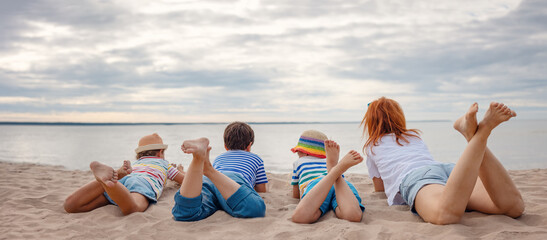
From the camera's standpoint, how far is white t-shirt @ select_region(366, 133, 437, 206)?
11.2ft

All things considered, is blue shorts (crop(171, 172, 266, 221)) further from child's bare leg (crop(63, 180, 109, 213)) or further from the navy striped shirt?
child's bare leg (crop(63, 180, 109, 213))

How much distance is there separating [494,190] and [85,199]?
12.6 feet

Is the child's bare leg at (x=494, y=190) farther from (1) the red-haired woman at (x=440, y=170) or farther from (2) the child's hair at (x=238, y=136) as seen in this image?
(2) the child's hair at (x=238, y=136)

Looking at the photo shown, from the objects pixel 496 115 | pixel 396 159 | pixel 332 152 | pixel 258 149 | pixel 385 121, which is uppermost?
pixel 496 115

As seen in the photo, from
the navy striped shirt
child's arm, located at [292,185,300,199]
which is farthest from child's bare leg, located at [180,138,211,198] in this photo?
child's arm, located at [292,185,300,199]

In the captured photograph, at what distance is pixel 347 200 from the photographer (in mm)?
Answer: 3223

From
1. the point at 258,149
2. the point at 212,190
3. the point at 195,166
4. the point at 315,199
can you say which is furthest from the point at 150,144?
the point at 258,149

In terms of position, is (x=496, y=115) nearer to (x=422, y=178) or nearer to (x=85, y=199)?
(x=422, y=178)

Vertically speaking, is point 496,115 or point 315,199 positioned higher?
point 496,115

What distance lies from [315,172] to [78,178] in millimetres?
5063

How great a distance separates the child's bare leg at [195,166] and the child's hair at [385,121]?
1.80 metres

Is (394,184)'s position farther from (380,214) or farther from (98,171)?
(98,171)

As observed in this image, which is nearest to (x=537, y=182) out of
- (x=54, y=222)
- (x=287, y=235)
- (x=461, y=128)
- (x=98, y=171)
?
(x=461, y=128)

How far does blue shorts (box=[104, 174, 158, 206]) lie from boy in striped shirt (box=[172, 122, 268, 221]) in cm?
79
